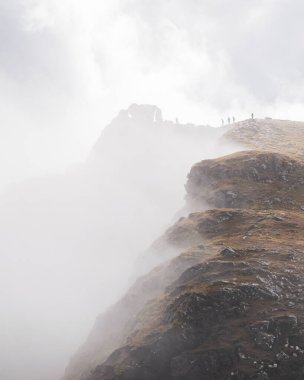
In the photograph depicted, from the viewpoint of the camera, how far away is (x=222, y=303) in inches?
2041

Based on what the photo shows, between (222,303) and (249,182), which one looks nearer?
(222,303)

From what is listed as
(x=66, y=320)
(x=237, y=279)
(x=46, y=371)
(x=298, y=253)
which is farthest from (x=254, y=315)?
(x=66, y=320)

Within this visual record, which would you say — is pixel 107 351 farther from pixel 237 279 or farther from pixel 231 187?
pixel 231 187

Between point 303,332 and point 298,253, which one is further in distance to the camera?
point 298,253

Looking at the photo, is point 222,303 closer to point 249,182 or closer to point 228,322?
point 228,322

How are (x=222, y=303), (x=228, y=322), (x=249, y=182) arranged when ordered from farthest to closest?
(x=249, y=182) → (x=222, y=303) → (x=228, y=322)

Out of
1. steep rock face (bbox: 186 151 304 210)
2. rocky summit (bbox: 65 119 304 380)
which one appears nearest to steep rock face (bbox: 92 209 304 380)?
rocky summit (bbox: 65 119 304 380)

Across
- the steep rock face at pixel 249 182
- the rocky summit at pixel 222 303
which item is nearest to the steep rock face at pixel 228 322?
the rocky summit at pixel 222 303

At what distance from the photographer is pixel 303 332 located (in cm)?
4528

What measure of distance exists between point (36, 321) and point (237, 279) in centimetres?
12259

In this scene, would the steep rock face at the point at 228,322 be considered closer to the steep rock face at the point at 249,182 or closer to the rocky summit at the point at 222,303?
the rocky summit at the point at 222,303

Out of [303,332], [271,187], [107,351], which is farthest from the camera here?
[271,187]

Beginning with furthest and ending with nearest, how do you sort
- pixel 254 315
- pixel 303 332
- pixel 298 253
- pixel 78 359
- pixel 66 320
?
pixel 66 320 → pixel 78 359 → pixel 298 253 → pixel 254 315 → pixel 303 332

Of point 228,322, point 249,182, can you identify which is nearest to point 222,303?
point 228,322
